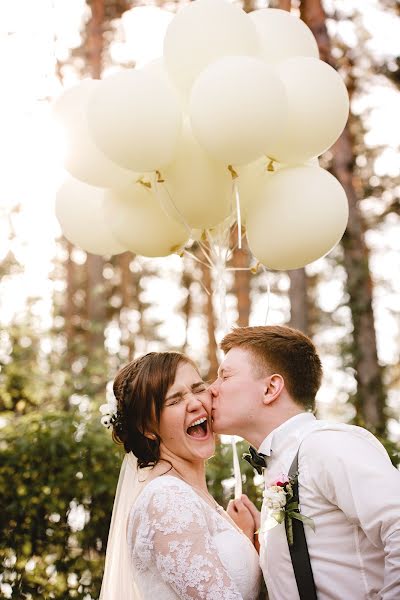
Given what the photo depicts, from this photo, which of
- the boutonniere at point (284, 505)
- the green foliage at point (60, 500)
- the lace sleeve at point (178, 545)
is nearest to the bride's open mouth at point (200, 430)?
the lace sleeve at point (178, 545)

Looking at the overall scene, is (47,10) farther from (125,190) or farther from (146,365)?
(146,365)

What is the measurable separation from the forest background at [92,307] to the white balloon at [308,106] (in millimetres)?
734

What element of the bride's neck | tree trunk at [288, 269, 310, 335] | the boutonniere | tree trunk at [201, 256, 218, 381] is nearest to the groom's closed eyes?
the bride's neck

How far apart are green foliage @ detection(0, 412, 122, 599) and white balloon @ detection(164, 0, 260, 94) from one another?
261 centimetres

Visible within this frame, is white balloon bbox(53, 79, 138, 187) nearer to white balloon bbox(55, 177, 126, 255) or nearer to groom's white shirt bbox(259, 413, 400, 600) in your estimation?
white balloon bbox(55, 177, 126, 255)

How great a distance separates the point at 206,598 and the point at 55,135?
2188 mm

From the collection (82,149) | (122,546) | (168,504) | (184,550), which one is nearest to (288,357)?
(168,504)

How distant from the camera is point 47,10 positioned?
28.4 ft

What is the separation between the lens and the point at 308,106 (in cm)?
293

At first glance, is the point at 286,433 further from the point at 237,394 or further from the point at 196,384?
the point at 196,384

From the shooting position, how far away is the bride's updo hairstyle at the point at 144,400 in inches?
114

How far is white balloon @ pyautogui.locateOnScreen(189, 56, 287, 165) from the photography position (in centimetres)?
265

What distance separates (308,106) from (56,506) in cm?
296

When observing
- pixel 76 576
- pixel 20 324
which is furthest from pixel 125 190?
pixel 20 324
